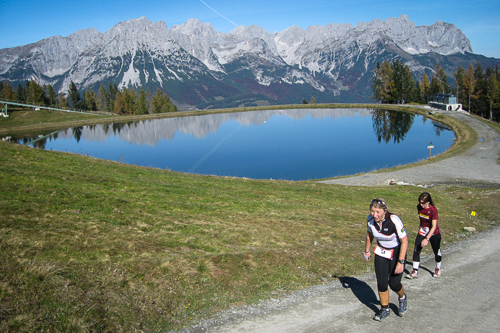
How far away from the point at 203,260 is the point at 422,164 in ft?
141

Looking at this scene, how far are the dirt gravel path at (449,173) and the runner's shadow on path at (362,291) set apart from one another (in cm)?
2550

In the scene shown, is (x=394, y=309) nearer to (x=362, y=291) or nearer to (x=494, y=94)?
(x=362, y=291)

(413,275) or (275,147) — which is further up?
(275,147)

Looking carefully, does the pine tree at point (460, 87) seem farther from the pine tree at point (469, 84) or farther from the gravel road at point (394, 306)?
the gravel road at point (394, 306)

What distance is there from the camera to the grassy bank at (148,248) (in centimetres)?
837

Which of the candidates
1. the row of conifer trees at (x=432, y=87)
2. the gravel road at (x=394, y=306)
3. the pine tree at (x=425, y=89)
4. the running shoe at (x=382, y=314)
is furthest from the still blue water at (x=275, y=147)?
the pine tree at (x=425, y=89)

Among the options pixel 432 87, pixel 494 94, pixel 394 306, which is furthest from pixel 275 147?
pixel 432 87

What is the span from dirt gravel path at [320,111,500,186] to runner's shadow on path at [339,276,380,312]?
25.5 metres

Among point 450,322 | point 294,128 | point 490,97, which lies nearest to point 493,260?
point 450,322

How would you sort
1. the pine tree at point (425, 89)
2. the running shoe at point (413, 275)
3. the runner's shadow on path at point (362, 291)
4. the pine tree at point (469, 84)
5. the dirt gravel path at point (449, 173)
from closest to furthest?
1. the runner's shadow on path at point (362, 291)
2. the running shoe at point (413, 275)
3. the dirt gravel path at point (449, 173)
4. the pine tree at point (469, 84)
5. the pine tree at point (425, 89)

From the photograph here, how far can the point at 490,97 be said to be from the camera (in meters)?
118

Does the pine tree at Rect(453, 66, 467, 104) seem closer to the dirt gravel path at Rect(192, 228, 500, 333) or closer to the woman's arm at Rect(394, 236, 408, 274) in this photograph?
the dirt gravel path at Rect(192, 228, 500, 333)

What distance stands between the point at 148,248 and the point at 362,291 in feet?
23.9

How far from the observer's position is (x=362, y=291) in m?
10.7
